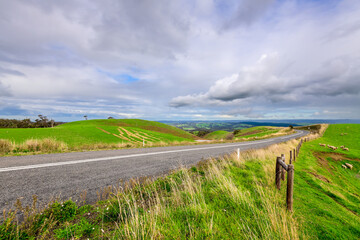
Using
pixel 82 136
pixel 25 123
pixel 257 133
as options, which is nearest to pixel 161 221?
pixel 82 136

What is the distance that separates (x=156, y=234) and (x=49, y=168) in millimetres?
6561

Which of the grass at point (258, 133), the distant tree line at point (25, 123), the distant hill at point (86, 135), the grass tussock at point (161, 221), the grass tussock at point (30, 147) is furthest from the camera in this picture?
the distant tree line at point (25, 123)

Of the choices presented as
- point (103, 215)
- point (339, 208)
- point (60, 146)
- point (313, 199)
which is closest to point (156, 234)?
point (103, 215)

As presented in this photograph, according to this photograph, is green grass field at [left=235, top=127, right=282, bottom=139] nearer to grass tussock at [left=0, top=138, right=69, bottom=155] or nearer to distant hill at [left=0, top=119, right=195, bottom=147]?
distant hill at [left=0, top=119, right=195, bottom=147]

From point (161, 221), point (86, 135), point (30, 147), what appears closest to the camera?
point (161, 221)

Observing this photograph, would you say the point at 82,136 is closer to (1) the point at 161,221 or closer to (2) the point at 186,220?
(1) the point at 161,221

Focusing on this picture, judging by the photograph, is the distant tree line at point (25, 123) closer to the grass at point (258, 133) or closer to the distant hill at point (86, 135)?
the distant hill at point (86, 135)

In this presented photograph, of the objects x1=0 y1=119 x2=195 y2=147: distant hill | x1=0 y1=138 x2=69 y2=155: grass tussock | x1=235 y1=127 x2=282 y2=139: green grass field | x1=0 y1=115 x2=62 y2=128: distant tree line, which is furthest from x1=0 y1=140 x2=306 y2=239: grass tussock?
x1=0 y1=115 x2=62 y2=128: distant tree line

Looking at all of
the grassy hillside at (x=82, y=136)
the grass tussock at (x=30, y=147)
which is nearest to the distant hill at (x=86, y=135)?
the grassy hillside at (x=82, y=136)

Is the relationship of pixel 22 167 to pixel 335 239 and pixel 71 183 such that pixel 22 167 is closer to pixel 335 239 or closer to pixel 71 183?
pixel 71 183

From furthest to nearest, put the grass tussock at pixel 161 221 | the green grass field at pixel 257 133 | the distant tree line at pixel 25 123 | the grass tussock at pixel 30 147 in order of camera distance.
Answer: the distant tree line at pixel 25 123 < the green grass field at pixel 257 133 < the grass tussock at pixel 30 147 < the grass tussock at pixel 161 221

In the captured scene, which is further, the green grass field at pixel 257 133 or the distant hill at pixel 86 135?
the green grass field at pixel 257 133

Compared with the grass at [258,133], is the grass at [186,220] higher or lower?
higher

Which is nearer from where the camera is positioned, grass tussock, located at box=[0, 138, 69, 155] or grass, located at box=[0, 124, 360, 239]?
grass, located at box=[0, 124, 360, 239]
